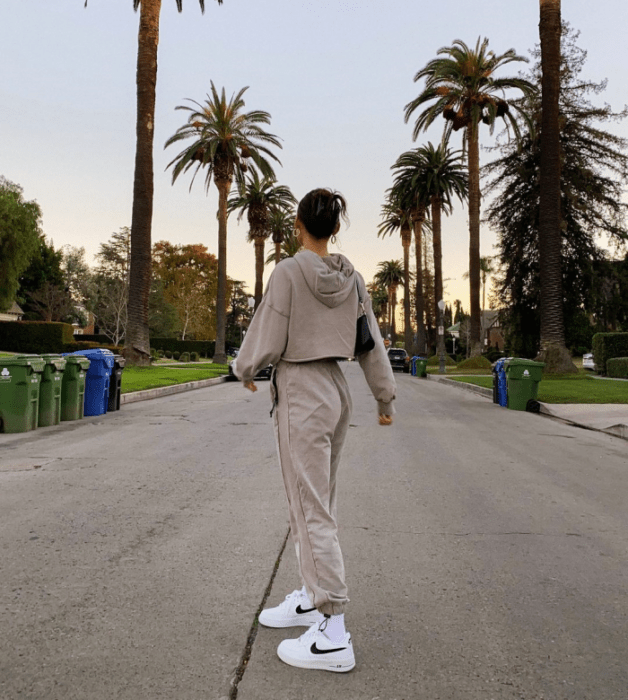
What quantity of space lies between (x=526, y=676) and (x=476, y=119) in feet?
112

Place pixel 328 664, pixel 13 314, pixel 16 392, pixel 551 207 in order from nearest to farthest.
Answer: pixel 328 664 < pixel 16 392 < pixel 551 207 < pixel 13 314

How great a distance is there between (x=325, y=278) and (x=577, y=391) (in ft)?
54.6

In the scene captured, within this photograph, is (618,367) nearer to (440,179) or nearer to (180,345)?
(440,179)

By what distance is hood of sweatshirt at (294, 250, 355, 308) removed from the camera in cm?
291

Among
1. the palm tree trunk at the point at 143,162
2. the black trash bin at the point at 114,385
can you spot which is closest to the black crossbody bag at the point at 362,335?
the black trash bin at the point at 114,385

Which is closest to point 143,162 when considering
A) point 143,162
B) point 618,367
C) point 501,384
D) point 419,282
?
point 143,162

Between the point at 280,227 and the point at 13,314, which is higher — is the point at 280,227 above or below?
above

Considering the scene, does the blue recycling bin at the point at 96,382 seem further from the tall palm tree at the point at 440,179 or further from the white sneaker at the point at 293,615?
the tall palm tree at the point at 440,179

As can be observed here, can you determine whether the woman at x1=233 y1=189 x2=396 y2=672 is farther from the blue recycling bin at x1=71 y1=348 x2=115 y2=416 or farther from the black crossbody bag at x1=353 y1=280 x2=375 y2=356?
the blue recycling bin at x1=71 y1=348 x2=115 y2=416

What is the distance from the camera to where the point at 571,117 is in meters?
32.5

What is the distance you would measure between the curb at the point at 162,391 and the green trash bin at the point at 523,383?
29.6 feet

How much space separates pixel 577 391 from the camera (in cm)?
1794

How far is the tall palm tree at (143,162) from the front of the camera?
23.8 meters

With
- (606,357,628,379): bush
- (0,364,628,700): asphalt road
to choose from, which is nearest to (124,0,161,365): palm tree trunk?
(0,364,628,700): asphalt road
